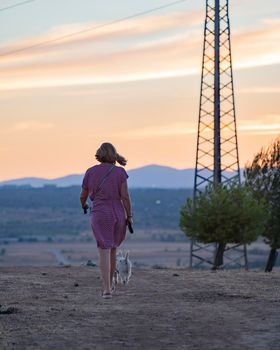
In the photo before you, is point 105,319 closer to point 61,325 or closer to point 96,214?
point 61,325

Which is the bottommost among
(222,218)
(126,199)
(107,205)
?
(222,218)

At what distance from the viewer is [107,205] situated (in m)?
16.8

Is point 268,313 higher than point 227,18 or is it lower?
lower

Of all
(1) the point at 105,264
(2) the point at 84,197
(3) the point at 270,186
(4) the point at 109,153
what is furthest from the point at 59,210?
(4) the point at 109,153

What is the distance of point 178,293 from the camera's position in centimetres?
1778

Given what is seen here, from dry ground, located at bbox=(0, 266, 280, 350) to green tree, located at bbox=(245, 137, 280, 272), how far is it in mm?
24351

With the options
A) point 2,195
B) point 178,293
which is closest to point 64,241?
point 2,195

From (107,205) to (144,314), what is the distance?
9.50 ft

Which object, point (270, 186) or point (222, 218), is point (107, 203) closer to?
point (222, 218)

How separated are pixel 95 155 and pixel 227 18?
2316cm

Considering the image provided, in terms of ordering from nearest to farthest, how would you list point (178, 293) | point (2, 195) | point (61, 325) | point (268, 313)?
point (61, 325) → point (268, 313) → point (178, 293) → point (2, 195)

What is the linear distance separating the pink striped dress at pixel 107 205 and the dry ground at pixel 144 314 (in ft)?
3.30

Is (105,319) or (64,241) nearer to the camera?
(105,319)

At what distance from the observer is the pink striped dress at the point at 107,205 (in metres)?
16.6
